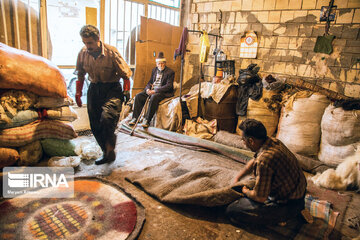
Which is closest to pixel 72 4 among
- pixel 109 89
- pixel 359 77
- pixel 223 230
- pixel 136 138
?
pixel 109 89

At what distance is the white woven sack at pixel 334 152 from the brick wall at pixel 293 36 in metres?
1.27

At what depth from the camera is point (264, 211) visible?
2043 mm

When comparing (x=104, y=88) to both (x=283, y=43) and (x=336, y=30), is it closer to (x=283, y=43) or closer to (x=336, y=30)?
(x=283, y=43)

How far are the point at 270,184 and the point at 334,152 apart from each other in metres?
2.04

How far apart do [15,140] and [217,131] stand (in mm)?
3204

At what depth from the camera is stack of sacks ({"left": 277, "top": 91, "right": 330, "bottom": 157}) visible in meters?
3.72

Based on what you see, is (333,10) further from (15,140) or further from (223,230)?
(15,140)

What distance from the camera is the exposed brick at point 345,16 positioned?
156 inches

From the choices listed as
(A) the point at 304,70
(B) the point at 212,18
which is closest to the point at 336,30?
(A) the point at 304,70

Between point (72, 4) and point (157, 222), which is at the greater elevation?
point (72, 4)

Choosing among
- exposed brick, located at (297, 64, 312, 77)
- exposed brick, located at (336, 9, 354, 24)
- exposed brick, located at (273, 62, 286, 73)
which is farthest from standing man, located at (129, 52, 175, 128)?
exposed brick, located at (336, 9, 354, 24)

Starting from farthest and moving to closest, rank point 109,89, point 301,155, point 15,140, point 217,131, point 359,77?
point 217,131 → point 359,77 → point 301,155 → point 109,89 → point 15,140

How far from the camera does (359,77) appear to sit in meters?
3.97

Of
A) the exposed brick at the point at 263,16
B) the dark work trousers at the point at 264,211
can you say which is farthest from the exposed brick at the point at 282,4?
the dark work trousers at the point at 264,211
